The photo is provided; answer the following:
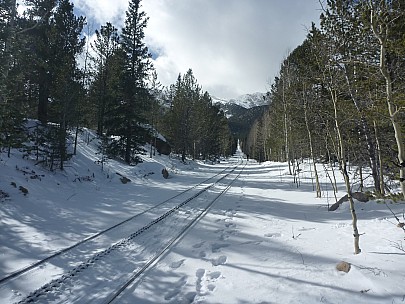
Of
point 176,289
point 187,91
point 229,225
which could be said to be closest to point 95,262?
point 176,289

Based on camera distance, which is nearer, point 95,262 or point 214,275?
point 214,275

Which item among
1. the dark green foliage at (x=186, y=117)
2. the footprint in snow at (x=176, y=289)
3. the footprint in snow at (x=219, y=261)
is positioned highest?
the dark green foliage at (x=186, y=117)

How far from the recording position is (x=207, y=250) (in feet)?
20.4

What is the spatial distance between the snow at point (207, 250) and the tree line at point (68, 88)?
292cm

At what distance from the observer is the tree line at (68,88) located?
11023 mm

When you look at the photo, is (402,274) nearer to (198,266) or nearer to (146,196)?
(198,266)

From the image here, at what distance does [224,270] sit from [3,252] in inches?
183

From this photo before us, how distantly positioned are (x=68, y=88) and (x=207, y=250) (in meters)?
13.6

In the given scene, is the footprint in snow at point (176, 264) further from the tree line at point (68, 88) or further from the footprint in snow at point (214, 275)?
the tree line at point (68, 88)

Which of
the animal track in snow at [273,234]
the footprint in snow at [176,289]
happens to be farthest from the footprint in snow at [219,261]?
the animal track in snow at [273,234]

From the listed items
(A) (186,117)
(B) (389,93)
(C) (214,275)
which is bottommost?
(C) (214,275)

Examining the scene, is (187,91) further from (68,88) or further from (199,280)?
Answer: (199,280)

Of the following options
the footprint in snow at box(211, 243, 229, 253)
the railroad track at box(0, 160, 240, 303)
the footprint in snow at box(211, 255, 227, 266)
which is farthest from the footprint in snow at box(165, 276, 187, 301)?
the footprint in snow at box(211, 243, 229, 253)

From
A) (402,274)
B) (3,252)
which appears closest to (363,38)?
(402,274)
